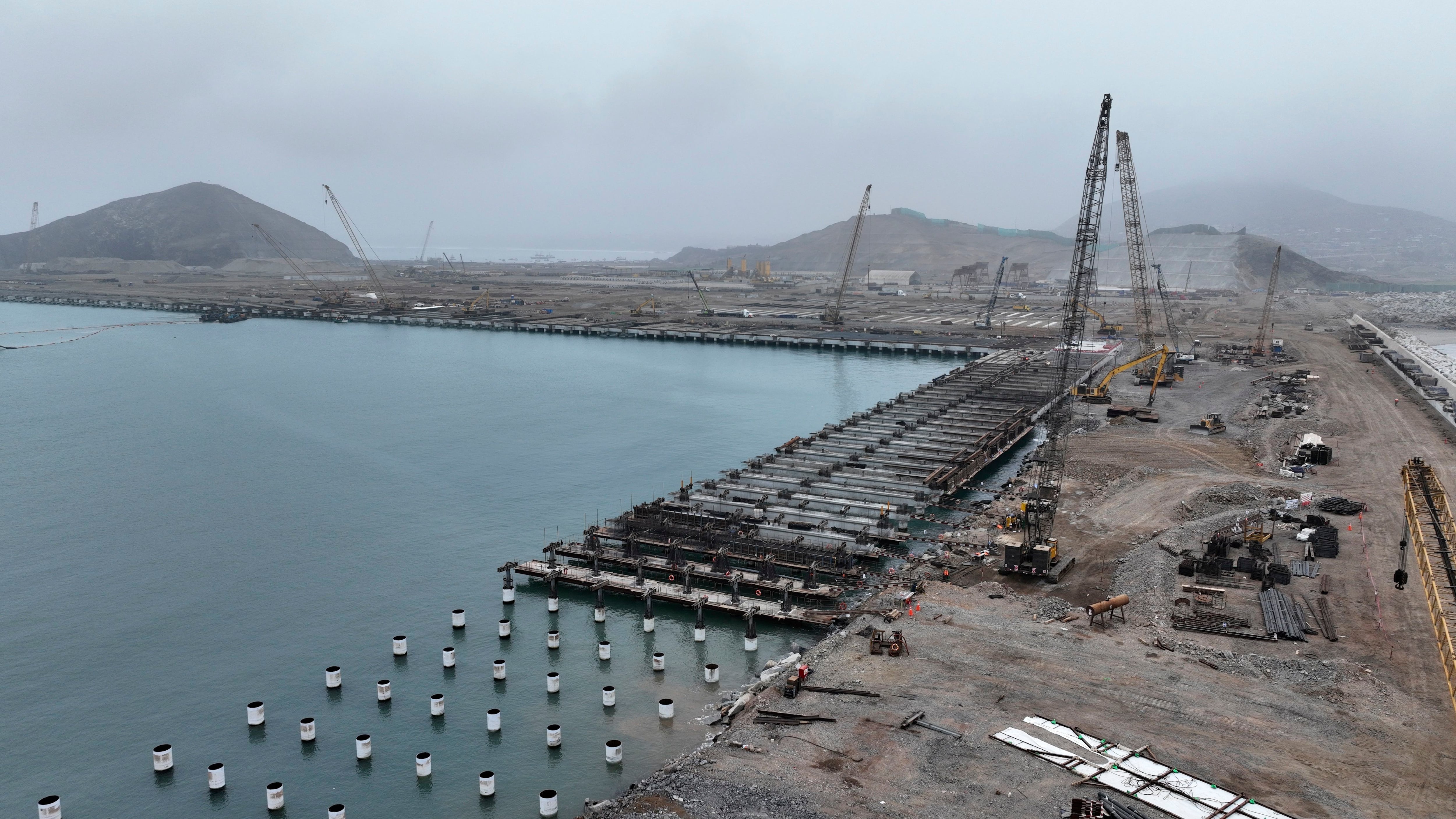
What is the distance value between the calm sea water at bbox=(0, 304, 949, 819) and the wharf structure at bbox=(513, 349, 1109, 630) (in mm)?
1046

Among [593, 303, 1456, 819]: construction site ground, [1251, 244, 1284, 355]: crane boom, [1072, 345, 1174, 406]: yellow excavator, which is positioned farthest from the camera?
[1251, 244, 1284, 355]: crane boom

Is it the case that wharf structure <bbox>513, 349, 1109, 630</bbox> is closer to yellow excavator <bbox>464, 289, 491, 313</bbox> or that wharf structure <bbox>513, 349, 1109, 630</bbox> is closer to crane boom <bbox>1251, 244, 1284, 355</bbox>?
crane boom <bbox>1251, 244, 1284, 355</bbox>

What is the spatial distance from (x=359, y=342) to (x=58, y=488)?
53.8m

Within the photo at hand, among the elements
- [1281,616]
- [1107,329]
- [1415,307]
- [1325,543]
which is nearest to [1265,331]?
[1107,329]

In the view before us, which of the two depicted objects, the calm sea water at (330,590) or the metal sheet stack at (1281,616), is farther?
the metal sheet stack at (1281,616)

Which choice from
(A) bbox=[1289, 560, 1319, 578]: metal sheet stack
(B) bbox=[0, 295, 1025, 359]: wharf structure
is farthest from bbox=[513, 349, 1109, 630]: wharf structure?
(B) bbox=[0, 295, 1025, 359]: wharf structure

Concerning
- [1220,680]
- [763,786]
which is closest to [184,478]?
[763,786]

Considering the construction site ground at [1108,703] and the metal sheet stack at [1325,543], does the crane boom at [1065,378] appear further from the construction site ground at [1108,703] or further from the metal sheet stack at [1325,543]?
the metal sheet stack at [1325,543]

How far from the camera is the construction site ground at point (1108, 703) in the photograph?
13914mm

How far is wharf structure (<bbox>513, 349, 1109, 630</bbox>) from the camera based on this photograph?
923 inches

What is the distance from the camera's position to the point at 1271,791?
13805mm

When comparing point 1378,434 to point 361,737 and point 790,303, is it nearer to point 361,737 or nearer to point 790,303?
point 361,737

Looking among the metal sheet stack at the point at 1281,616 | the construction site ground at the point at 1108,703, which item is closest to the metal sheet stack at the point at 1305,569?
the construction site ground at the point at 1108,703

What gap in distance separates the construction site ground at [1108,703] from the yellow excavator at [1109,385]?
2232 centimetres
